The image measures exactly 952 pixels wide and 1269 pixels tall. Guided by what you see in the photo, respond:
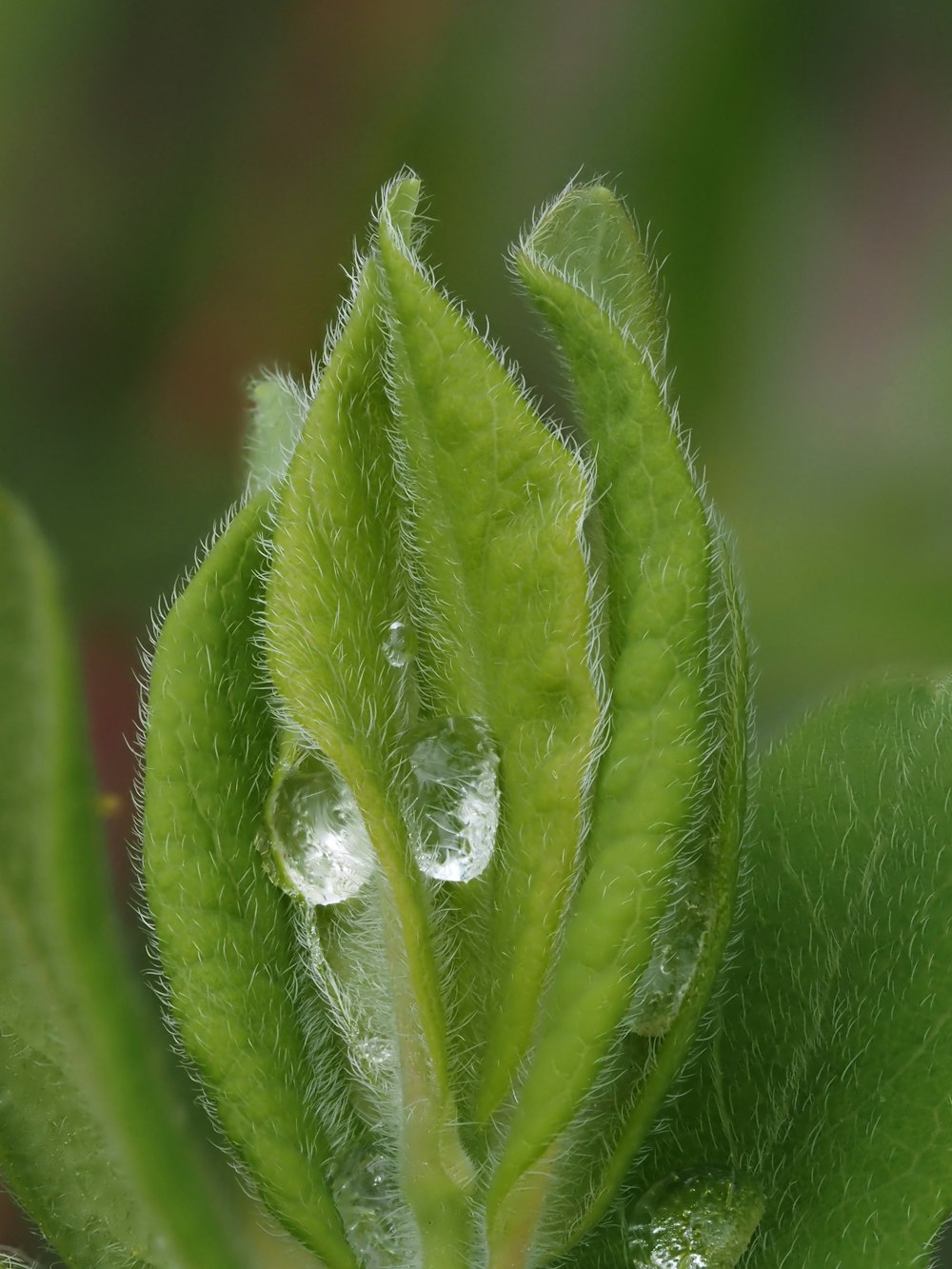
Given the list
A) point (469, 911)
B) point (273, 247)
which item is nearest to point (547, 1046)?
point (469, 911)

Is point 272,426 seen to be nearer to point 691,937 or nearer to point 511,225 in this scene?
point 691,937

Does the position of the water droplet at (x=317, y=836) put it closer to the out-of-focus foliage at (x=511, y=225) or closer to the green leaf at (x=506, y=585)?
the green leaf at (x=506, y=585)

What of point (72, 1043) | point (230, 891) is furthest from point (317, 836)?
point (72, 1043)

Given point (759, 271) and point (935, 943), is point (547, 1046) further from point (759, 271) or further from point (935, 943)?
point (759, 271)

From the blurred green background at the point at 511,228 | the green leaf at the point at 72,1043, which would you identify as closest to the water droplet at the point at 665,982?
the green leaf at the point at 72,1043

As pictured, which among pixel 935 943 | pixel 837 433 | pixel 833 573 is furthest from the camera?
pixel 837 433
